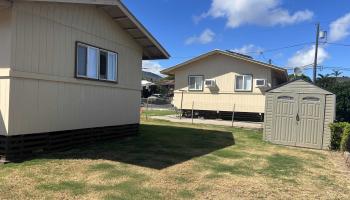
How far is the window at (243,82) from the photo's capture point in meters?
23.7

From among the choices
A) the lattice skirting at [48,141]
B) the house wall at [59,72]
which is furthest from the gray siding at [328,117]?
the lattice skirting at [48,141]

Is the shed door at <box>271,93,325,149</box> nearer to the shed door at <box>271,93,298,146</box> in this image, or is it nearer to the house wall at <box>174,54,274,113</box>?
the shed door at <box>271,93,298,146</box>

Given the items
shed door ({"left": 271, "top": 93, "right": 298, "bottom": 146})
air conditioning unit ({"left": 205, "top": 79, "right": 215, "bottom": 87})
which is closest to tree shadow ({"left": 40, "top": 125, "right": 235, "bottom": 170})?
shed door ({"left": 271, "top": 93, "right": 298, "bottom": 146})

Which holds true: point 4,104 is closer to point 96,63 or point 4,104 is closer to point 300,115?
point 96,63

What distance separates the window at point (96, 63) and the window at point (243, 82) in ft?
42.3

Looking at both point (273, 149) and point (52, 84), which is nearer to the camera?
point (52, 84)

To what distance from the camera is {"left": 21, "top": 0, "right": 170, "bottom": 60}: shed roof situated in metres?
10.9

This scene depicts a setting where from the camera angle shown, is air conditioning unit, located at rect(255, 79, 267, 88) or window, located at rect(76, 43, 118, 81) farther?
air conditioning unit, located at rect(255, 79, 267, 88)

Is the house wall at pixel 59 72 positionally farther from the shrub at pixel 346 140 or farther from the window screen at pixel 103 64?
the shrub at pixel 346 140

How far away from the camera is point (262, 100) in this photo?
913 inches

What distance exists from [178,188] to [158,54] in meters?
9.05

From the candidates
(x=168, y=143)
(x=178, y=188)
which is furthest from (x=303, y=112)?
(x=178, y=188)

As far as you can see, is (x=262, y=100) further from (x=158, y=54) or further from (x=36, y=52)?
(x=36, y=52)

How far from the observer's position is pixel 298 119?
43.8 feet
